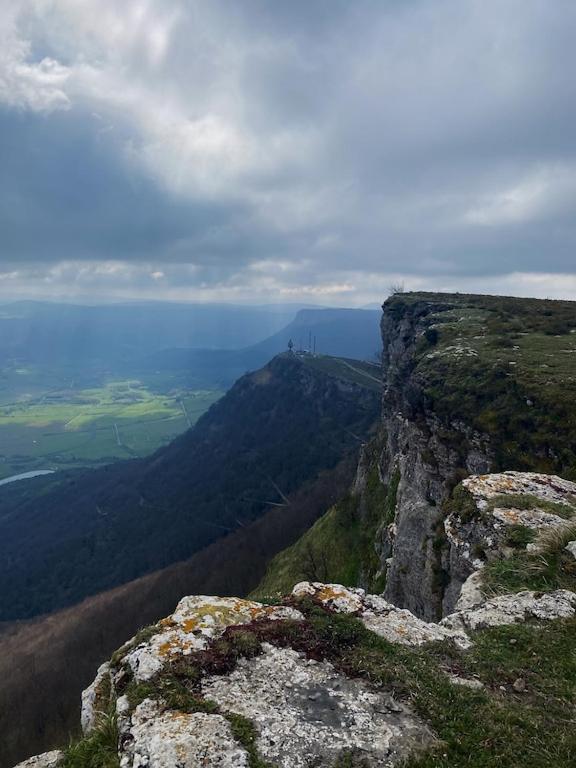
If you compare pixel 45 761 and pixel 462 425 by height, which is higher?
pixel 462 425

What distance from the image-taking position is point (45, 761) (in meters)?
7.16

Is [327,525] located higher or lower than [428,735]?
lower

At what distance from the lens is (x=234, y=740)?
6273mm

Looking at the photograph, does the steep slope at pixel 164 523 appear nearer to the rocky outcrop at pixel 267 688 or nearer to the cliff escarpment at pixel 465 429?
the cliff escarpment at pixel 465 429

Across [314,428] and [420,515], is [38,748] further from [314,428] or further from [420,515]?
[314,428]

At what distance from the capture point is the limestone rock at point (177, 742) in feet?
19.3

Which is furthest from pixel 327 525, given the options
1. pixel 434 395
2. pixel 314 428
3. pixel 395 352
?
pixel 314 428

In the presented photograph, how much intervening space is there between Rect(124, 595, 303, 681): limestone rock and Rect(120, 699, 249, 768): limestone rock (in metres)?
1.04

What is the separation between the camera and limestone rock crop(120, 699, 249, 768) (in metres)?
5.88

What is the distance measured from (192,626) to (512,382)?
28.5 metres

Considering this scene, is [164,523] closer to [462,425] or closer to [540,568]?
[462,425]

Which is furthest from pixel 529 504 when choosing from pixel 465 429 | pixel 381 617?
pixel 465 429

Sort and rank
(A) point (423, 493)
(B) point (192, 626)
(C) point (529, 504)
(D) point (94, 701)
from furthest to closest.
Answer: (A) point (423, 493) → (C) point (529, 504) → (B) point (192, 626) → (D) point (94, 701)

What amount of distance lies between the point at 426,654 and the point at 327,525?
219ft
